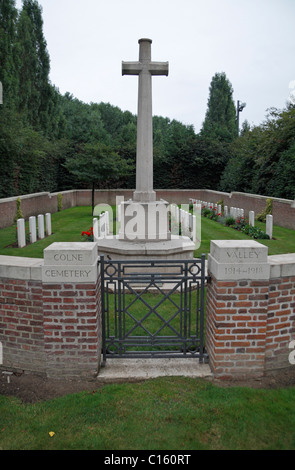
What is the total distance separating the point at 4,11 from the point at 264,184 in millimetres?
21581

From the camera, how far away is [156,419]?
112 inches

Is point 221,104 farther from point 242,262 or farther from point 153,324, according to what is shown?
point 242,262

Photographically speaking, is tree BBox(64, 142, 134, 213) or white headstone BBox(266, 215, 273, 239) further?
tree BBox(64, 142, 134, 213)

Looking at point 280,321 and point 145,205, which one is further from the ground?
point 145,205

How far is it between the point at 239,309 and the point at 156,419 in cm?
130

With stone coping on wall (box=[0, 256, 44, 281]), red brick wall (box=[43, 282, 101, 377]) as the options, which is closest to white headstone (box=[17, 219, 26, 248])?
stone coping on wall (box=[0, 256, 44, 281])

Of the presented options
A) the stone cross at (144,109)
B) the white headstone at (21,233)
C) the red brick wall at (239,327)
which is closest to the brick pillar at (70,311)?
the red brick wall at (239,327)

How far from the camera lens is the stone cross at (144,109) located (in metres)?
7.75

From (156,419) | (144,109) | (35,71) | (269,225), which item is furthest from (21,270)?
(35,71)

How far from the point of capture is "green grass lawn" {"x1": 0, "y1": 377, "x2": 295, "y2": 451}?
8.52 feet

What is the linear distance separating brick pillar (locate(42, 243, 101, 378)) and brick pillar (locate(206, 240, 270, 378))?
1.24 m

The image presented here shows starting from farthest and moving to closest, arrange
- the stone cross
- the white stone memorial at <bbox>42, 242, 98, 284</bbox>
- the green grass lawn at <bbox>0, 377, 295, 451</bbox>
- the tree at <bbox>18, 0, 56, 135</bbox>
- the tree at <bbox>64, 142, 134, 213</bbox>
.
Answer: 1. the tree at <bbox>18, 0, 56, 135</bbox>
2. the tree at <bbox>64, 142, 134, 213</bbox>
3. the stone cross
4. the white stone memorial at <bbox>42, 242, 98, 284</bbox>
5. the green grass lawn at <bbox>0, 377, 295, 451</bbox>

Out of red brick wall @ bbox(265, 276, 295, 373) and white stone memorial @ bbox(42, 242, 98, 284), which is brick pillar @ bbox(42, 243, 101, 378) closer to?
white stone memorial @ bbox(42, 242, 98, 284)
